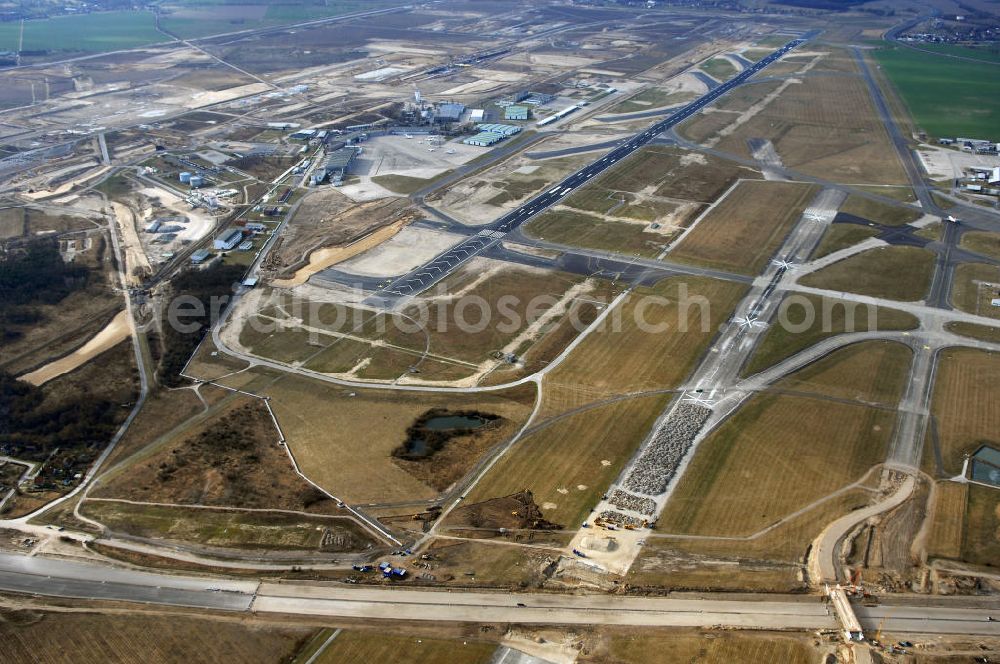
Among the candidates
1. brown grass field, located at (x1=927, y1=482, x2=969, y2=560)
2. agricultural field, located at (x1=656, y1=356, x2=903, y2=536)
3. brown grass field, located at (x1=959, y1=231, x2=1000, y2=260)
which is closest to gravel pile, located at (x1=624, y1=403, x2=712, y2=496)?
agricultural field, located at (x1=656, y1=356, x2=903, y2=536)

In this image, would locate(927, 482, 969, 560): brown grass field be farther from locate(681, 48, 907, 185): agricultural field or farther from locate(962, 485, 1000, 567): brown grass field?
locate(681, 48, 907, 185): agricultural field

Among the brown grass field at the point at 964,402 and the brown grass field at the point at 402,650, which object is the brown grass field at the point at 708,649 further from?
the brown grass field at the point at 964,402

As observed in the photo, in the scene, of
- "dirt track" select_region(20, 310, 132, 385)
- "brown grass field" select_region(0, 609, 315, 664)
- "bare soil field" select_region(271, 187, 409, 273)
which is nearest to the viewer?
"brown grass field" select_region(0, 609, 315, 664)

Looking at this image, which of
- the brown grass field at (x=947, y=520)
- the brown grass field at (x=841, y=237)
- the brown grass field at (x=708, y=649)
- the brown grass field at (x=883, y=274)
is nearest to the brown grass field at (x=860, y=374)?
the brown grass field at (x=947, y=520)

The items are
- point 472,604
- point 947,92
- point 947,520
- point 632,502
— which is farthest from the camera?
point 947,92

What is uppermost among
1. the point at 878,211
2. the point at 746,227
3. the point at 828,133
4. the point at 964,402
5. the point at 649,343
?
the point at 828,133

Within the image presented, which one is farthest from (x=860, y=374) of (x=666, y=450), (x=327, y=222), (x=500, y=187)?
(x=327, y=222)

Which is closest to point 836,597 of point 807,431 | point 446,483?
point 807,431

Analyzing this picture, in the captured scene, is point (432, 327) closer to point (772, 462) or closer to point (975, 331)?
point (772, 462)
